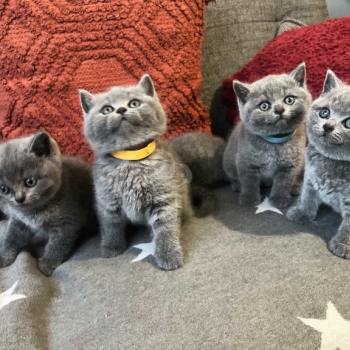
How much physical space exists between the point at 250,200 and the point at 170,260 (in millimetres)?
371

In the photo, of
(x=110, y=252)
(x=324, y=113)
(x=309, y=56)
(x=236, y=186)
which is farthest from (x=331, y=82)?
(x=110, y=252)

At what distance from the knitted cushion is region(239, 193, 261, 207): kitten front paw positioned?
13.8 inches

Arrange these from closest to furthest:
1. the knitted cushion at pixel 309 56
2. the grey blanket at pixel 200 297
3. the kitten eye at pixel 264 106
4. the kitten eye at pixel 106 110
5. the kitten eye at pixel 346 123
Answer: the grey blanket at pixel 200 297, the kitten eye at pixel 346 123, the kitten eye at pixel 106 110, the kitten eye at pixel 264 106, the knitted cushion at pixel 309 56

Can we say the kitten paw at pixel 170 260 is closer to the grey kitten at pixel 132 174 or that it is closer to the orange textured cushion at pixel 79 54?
the grey kitten at pixel 132 174

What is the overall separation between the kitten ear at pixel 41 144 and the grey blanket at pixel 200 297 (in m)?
0.28

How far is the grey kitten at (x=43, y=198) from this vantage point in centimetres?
96

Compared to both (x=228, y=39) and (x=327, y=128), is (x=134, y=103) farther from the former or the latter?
(x=228, y=39)

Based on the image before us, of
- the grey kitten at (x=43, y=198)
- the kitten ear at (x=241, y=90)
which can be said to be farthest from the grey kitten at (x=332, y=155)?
the grey kitten at (x=43, y=198)

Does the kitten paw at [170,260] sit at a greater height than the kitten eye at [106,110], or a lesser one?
lesser

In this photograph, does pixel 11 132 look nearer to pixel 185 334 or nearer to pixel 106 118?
pixel 106 118

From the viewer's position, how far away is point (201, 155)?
128 centimetres

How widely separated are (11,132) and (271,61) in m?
0.89

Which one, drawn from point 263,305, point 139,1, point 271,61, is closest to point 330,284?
point 263,305

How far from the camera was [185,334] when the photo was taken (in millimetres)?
708
